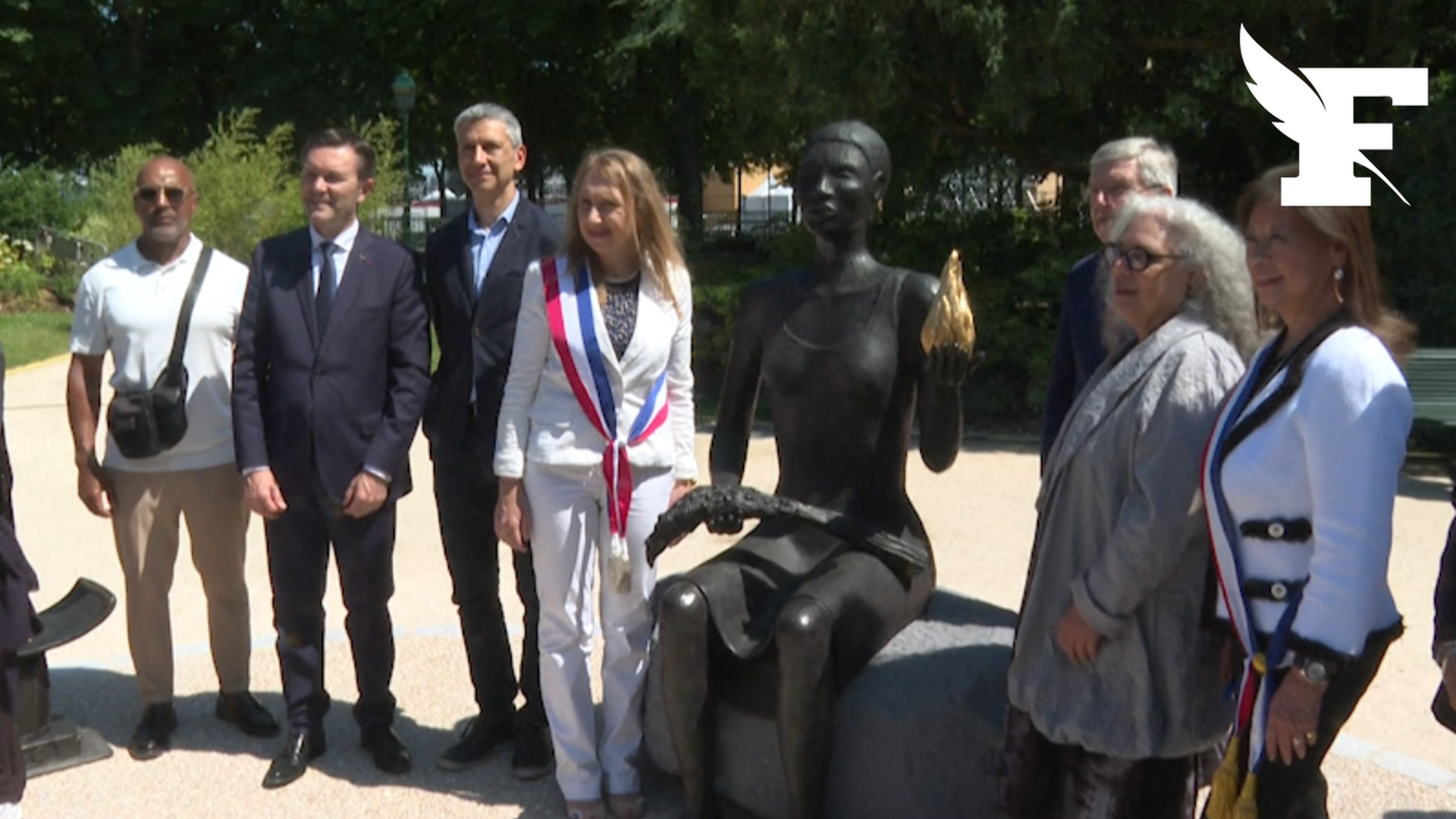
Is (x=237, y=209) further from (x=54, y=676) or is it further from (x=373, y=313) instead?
(x=373, y=313)

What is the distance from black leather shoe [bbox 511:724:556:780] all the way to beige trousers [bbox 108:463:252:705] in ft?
3.75

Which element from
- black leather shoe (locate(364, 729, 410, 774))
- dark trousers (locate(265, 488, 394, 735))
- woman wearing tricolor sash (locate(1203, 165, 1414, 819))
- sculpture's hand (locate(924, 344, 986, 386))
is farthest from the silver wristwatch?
black leather shoe (locate(364, 729, 410, 774))

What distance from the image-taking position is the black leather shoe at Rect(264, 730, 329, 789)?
4695 mm

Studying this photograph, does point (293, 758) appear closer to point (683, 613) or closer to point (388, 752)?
point (388, 752)

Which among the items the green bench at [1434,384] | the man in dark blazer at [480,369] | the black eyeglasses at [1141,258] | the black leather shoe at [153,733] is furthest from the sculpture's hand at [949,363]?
the green bench at [1434,384]

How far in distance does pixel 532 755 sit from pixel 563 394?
125cm

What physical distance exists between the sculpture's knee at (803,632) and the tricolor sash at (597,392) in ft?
2.10

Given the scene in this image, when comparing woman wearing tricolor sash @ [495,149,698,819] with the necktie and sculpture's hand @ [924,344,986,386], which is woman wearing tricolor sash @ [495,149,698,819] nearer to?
the necktie

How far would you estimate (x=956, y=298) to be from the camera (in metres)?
3.63

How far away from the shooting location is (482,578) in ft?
15.6

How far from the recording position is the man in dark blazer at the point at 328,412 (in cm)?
457

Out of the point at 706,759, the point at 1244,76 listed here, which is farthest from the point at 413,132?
the point at 706,759

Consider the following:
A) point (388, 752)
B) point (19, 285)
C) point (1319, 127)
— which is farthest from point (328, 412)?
point (19, 285)

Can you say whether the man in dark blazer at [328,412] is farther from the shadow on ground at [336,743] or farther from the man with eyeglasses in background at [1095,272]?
the man with eyeglasses in background at [1095,272]
